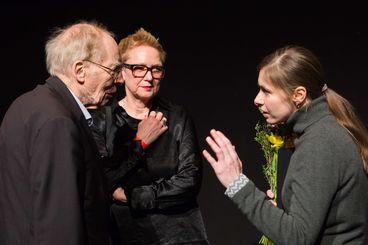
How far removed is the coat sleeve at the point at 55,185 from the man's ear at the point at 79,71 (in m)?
0.31

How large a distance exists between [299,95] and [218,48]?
237 centimetres

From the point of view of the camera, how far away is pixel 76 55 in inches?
69.7

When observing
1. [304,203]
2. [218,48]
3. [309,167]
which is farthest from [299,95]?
[218,48]

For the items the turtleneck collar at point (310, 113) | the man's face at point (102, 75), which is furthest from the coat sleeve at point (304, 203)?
the man's face at point (102, 75)

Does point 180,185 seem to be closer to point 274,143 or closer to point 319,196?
point 274,143

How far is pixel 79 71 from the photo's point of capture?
1.79m

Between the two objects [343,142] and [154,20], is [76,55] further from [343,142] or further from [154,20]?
[154,20]

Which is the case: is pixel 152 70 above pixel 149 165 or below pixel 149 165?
above

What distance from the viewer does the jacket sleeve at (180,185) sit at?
7.47 ft

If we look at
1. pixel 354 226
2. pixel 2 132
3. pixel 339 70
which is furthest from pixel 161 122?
pixel 339 70

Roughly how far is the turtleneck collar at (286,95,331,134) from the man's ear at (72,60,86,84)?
29.4 inches

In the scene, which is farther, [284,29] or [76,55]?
[284,29]

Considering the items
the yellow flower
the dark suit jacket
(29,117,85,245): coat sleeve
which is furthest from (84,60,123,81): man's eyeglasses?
the yellow flower

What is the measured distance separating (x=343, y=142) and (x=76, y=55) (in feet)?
3.09
